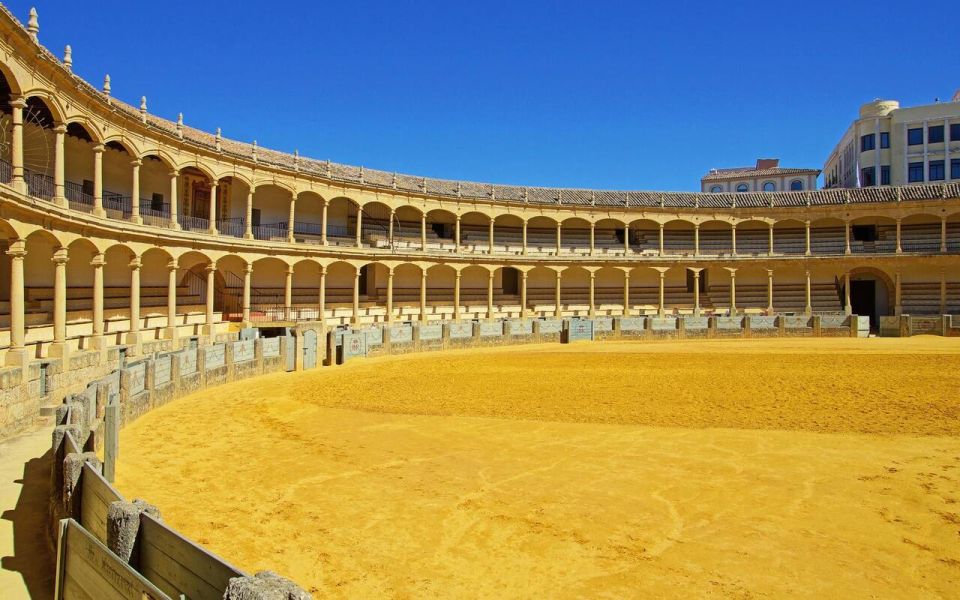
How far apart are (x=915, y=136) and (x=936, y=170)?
9.90 feet

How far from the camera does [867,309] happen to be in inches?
1585

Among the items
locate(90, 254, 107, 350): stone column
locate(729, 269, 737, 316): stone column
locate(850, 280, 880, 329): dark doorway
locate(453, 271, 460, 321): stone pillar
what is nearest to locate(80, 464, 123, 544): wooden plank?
locate(90, 254, 107, 350): stone column

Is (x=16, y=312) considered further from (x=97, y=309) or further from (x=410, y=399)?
(x=410, y=399)

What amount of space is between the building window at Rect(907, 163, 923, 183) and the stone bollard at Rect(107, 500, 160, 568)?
55920 mm

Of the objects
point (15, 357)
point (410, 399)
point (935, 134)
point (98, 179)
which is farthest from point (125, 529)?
point (935, 134)

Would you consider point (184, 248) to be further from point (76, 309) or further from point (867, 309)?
point (867, 309)

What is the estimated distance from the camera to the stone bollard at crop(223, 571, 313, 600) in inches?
135

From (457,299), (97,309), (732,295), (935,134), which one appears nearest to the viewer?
(97,309)

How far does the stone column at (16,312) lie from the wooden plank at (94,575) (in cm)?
1070

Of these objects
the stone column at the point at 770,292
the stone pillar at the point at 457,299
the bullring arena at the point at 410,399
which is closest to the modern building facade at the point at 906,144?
the bullring arena at the point at 410,399

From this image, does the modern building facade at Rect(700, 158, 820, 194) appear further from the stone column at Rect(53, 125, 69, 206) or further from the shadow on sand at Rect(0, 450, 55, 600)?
the shadow on sand at Rect(0, 450, 55, 600)

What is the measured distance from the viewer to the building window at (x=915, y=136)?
46.5m

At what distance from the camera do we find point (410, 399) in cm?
1509

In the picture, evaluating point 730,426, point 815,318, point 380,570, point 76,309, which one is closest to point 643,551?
point 380,570
